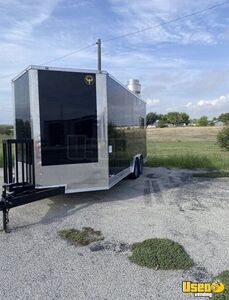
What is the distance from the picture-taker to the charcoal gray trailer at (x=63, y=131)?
5488mm

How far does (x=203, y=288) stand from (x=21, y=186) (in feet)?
11.9

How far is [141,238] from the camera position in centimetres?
450

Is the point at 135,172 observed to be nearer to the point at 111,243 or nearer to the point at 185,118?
the point at 111,243

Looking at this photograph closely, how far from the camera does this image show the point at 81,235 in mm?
4621

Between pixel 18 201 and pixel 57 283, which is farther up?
pixel 18 201

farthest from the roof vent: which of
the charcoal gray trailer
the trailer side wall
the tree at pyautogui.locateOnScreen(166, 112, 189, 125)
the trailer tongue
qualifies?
the tree at pyautogui.locateOnScreen(166, 112, 189, 125)

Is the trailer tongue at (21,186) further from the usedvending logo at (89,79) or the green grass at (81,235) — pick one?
the usedvending logo at (89,79)

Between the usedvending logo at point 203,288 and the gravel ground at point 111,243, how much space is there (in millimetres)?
82

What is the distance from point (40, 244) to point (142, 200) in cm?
314

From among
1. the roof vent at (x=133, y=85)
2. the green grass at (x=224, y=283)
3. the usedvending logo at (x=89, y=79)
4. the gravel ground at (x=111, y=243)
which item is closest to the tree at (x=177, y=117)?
the roof vent at (x=133, y=85)

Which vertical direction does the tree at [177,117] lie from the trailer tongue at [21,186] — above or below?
above

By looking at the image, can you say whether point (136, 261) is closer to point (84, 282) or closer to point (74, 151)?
point (84, 282)

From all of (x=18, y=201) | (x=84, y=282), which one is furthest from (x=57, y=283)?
(x=18, y=201)

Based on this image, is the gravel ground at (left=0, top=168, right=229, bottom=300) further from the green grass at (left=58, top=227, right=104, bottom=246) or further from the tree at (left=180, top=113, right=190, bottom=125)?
the tree at (left=180, top=113, right=190, bottom=125)
